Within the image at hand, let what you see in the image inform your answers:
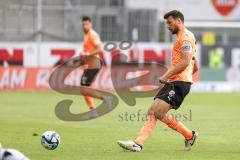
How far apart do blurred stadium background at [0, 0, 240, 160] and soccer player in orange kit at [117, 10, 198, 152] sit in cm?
356

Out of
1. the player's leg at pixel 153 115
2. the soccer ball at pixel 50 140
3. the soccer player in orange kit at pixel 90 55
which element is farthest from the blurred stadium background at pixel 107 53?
the soccer ball at pixel 50 140

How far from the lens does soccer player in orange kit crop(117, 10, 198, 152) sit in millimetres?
13031

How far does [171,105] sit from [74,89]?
1798cm

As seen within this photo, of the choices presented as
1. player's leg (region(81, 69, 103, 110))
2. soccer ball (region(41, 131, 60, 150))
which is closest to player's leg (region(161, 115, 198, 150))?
soccer ball (region(41, 131, 60, 150))

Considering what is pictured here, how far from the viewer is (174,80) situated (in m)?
13.3

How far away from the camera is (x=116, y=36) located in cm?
4188

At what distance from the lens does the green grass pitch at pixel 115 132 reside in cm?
1283

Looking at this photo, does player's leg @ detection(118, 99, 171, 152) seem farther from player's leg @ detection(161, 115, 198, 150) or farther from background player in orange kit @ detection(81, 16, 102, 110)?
background player in orange kit @ detection(81, 16, 102, 110)

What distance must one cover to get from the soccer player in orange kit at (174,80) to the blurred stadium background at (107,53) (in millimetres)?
3564

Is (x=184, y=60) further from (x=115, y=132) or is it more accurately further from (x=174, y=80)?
(x=115, y=132)

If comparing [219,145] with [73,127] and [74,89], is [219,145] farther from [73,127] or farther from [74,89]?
[74,89]

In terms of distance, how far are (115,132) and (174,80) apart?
385cm

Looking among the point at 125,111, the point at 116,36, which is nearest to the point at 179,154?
the point at 125,111

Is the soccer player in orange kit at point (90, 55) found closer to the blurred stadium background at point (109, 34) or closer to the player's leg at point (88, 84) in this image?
the player's leg at point (88, 84)
